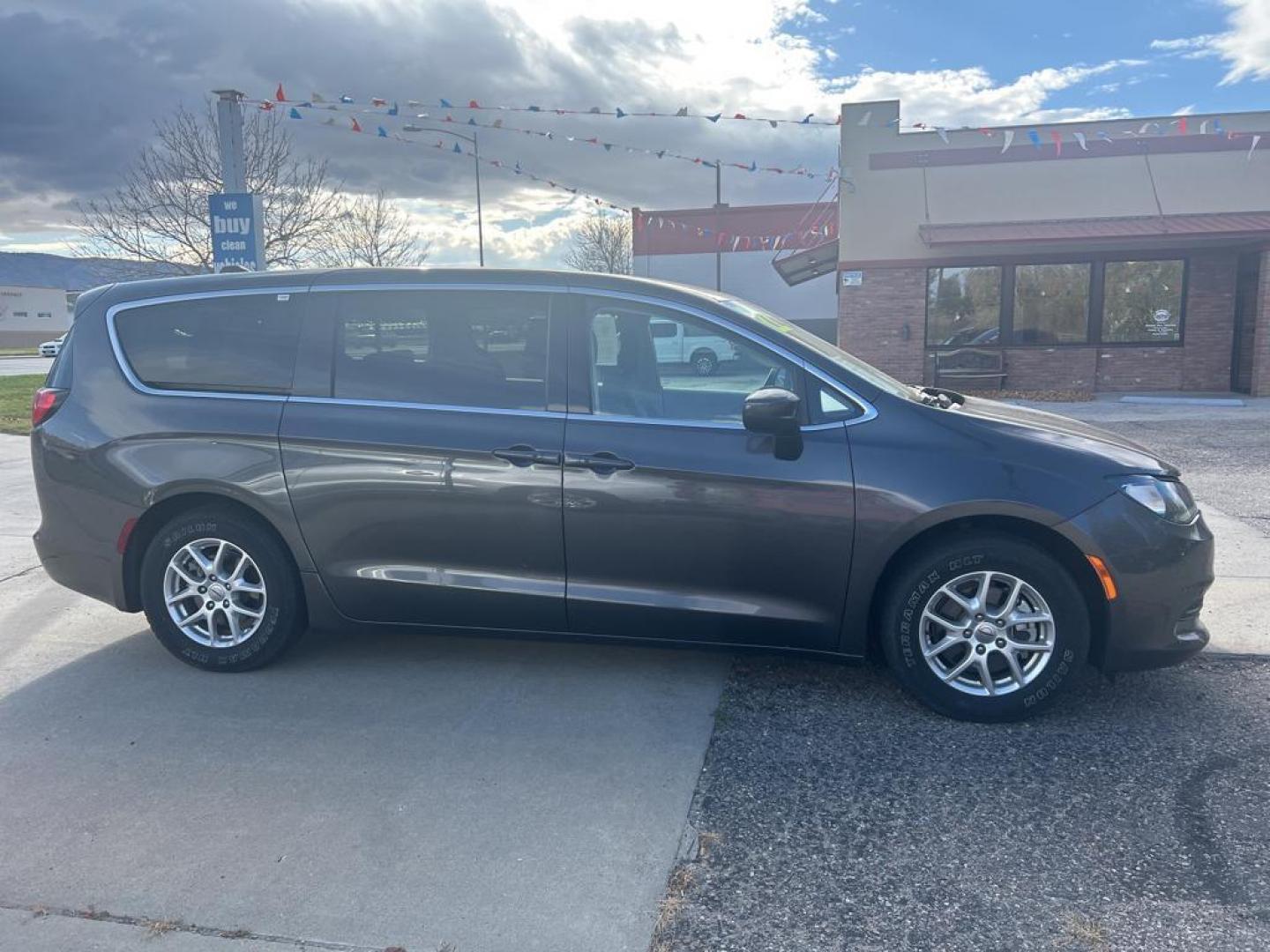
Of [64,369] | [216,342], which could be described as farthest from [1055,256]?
[64,369]

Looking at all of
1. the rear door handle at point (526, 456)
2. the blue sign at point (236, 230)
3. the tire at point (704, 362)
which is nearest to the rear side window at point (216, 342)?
the rear door handle at point (526, 456)

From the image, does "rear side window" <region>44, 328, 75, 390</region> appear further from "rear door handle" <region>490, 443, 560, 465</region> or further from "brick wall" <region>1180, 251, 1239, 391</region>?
"brick wall" <region>1180, 251, 1239, 391</region>

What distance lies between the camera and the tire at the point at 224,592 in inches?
175

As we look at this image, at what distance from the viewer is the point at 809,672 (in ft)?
14.8

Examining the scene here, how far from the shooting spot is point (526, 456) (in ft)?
13.5

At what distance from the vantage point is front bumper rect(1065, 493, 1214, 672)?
3.79 meters

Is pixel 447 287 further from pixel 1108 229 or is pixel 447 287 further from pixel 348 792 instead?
pixel 1108 229

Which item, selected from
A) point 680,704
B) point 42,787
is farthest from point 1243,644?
point 42,787

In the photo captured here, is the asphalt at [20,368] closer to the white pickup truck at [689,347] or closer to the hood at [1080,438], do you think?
the white pickup truck at [689,347]

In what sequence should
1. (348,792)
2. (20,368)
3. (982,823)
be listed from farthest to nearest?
1. (20,368)
2. (348,792)
3. (982,823)

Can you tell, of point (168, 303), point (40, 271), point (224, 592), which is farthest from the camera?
point (40, 271)

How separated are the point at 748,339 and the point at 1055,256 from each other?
15.6 metres

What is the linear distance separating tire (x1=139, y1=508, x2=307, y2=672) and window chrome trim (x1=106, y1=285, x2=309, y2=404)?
54 cm

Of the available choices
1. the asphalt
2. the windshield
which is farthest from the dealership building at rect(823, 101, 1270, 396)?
the asphalt
